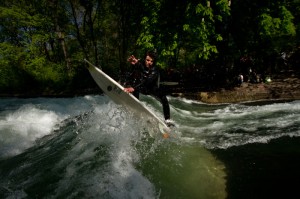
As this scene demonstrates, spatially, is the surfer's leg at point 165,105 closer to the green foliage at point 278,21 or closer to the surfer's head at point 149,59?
the surfer's head at point 149,59

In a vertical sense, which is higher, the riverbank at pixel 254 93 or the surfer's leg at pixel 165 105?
the surfer's leg at pixel 165 105

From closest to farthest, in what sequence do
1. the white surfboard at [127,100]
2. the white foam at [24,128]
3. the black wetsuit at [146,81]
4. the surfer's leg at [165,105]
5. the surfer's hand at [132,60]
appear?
1. the white foam at [24,128]
2. the white surfboard at [127,100]
3. the black wetsuit at [146,81]
4. the surfer's hand at [132,60]
5. the surfer's leg at [165,105]

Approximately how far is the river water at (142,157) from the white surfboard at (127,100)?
214mm

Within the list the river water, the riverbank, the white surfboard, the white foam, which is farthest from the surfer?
the riverbank

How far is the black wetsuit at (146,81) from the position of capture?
814cm

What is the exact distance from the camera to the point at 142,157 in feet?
20.3

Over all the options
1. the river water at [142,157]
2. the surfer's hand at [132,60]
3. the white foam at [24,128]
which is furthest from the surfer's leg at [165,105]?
the white foam at [24,128]

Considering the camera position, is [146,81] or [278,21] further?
[278,21]

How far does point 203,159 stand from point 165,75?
1516cm

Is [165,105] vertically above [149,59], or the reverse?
[149,59]

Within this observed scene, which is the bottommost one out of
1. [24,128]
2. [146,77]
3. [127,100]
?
[24,128]

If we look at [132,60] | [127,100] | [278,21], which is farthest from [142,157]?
[278,21]

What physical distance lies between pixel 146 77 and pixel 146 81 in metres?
0.11

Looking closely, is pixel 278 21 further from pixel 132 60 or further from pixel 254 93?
pixel 132 60
